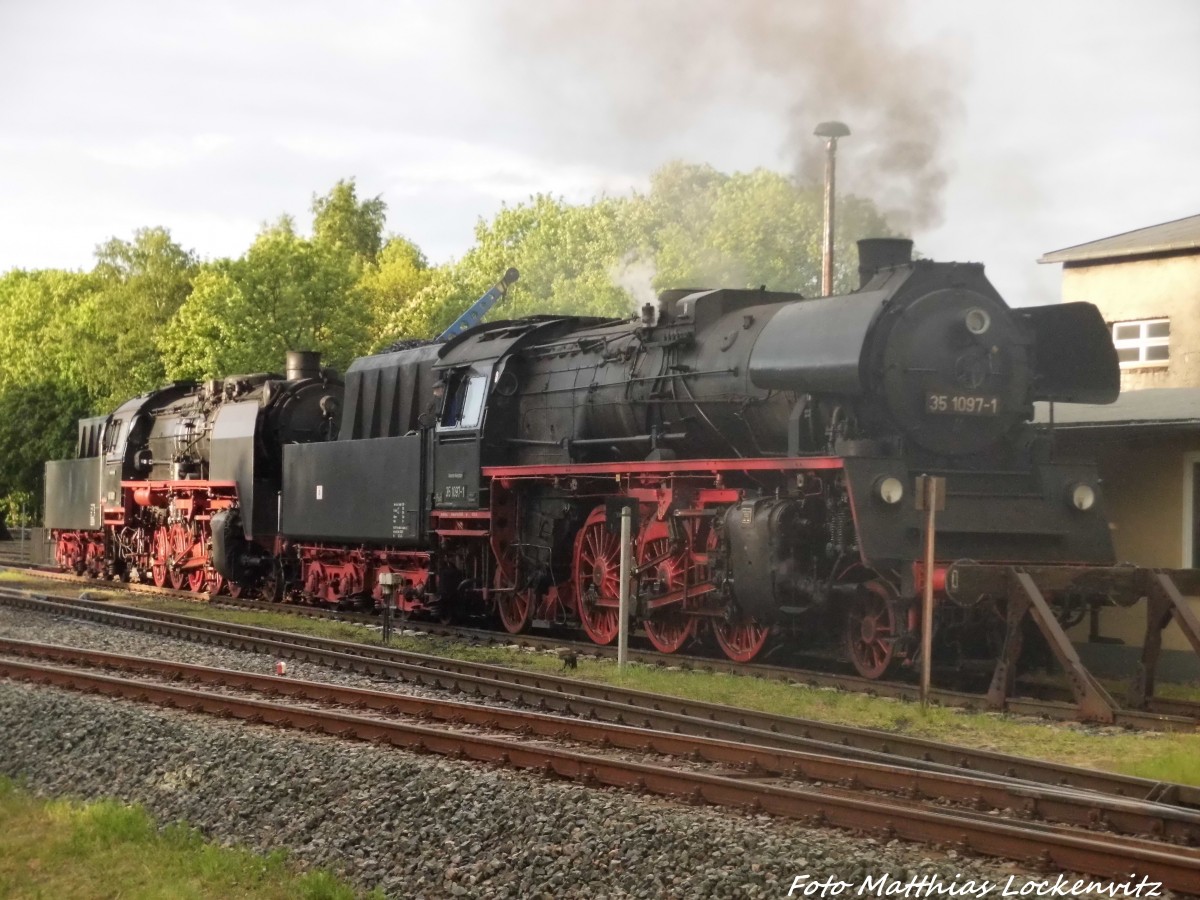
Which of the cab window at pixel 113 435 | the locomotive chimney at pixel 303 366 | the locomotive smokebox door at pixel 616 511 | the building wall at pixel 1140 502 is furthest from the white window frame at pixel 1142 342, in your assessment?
the cab window at pixel 113 435

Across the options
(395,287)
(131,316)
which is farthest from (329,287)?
(395,287)

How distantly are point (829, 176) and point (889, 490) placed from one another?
32.5 ft

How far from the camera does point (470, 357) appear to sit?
57.9 feet

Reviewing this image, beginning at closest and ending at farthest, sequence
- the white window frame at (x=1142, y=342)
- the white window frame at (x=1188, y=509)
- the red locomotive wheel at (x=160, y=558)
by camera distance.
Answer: the white window frame at (x=1188, y=509), the white window frame at (x=1142, y=342), the red locomotive wheel at (x=160, y=558)

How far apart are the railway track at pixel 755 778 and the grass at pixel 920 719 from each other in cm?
186

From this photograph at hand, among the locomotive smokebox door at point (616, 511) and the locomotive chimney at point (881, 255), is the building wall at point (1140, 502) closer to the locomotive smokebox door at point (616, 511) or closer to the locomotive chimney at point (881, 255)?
the locomotive chimney at point (881, 255)

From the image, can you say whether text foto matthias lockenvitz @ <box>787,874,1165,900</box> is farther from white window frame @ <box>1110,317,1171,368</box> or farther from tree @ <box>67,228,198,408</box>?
tree @ <box>67,228,198,408</box>

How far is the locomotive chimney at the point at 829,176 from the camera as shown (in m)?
19.1

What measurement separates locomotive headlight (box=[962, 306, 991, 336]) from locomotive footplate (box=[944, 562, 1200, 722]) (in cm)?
225

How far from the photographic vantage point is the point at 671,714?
9750 mm

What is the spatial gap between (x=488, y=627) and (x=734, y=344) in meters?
6.86

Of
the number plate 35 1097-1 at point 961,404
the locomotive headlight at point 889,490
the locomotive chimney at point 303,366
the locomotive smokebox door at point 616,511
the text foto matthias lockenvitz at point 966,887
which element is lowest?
the text foto matthias lockenvitz at point 966,887

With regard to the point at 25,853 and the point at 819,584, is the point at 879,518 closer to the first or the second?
the point at 819,584

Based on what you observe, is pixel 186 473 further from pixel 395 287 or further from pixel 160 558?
pixel 395 287
